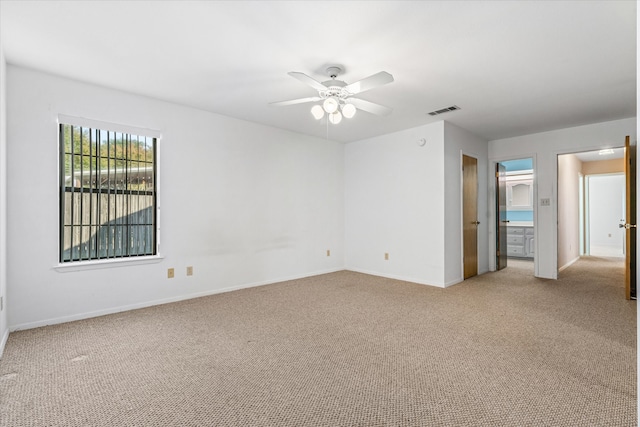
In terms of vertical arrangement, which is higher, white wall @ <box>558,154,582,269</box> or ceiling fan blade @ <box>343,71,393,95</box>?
ceiling fan blade @ <box>343,71,393,95</box>

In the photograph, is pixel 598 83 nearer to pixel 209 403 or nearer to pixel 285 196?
pixel 285 196

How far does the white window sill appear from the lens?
303 centimetres

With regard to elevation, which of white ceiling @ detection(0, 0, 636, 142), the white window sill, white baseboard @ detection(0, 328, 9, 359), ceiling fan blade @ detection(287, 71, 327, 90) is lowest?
white baseboard @ detection(0, 328, 9, 359)

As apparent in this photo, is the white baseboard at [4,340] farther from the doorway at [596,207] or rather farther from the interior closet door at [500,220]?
the interior closet door at [500,220]

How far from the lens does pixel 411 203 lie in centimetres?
485

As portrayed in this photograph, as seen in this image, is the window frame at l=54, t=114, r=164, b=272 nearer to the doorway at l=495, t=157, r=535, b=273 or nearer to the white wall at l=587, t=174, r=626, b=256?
the doorway at l=495, t=157, r=535, b=273

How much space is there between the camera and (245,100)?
11.9 ft

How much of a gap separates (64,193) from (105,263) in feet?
2.58

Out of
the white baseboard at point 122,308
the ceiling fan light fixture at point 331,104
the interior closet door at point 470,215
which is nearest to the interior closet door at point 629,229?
the interior closet door at point 470,215

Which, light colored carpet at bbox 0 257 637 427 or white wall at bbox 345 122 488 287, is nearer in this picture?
light colored carpet at bbox 0 257 637 427

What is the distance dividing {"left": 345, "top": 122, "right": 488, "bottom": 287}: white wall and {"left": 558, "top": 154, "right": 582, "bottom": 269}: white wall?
1394 mm

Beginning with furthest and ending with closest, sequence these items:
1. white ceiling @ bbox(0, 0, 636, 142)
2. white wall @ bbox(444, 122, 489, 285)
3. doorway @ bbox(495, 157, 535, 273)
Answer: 1. doorway @ bbox(495, 157, 535, 273)
2. white wall @ bbox(444, 122, 489, 285)
3. white ceiling @ bbox(0, 0, 636, 142)

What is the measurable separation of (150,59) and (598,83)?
427 cm

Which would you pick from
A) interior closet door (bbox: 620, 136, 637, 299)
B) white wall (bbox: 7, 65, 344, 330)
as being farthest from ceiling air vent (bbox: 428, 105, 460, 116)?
interior closet door (bbox: 620, 136, 637, 299)
